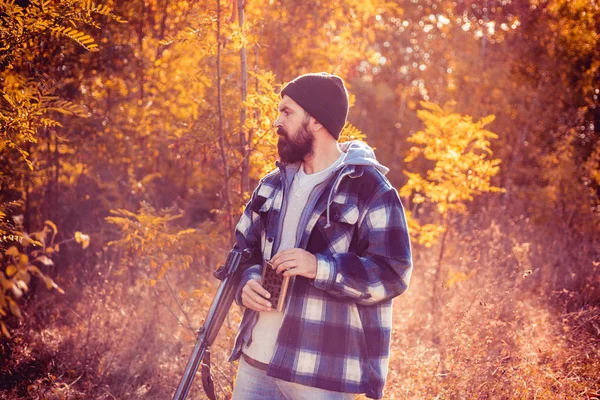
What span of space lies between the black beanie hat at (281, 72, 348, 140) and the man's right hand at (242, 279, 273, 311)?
2.62 ft

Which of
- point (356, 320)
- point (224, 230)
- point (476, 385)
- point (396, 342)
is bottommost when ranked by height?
point (396, 342)

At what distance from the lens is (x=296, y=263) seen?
1838mm

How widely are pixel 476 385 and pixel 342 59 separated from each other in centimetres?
326

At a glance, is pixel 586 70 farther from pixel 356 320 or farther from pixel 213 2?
pixel 356 320

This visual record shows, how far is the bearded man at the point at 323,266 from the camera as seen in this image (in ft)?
6.20

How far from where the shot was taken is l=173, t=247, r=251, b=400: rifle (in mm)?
2152

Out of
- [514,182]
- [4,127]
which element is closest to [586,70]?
[514,182]

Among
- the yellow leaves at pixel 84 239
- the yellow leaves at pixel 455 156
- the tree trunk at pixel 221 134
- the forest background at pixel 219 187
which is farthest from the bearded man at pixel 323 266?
the yellow leaves at pixel 455 156

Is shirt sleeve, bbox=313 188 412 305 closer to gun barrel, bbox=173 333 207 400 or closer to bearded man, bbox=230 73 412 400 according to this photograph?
bearded man, bbox=230 73 412 400

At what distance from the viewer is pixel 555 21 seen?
33.7 feet

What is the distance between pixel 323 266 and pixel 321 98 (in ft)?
2.68

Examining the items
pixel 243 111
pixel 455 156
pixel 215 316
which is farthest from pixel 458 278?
pixel 215 316

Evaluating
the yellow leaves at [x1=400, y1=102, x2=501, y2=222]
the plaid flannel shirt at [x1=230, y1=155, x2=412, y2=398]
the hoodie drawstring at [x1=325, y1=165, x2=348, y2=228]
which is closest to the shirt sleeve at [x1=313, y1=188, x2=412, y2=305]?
the plaid flannel shirt at [x1=230, y1=155, x2=412, y2=398]

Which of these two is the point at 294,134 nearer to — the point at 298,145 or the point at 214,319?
the point at 298,145
